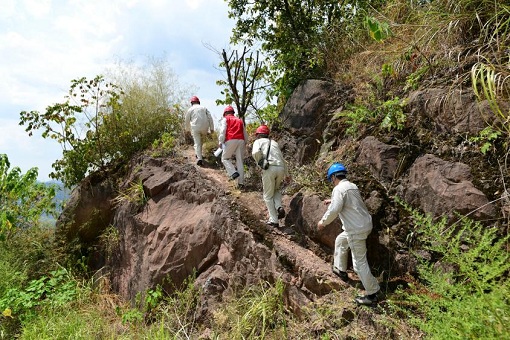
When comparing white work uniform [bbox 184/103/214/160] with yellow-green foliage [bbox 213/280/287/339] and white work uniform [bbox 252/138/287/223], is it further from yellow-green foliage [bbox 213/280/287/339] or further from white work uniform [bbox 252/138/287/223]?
yellow-green foliage [bbox 213/280/287/339]

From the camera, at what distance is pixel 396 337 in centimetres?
487

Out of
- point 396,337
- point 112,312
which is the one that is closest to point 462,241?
point 396,337

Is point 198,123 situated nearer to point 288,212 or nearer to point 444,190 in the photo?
point 288,212

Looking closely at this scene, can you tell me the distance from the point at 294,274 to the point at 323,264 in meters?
0.46

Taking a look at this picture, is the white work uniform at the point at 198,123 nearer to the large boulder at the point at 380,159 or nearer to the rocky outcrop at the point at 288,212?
the rocky outcrop at the point at 288,212

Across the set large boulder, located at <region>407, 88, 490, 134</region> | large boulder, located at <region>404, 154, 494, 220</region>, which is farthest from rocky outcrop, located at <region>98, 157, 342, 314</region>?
large boulder, located at <region>407, 88, 490, 134</region>

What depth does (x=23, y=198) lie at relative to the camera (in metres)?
10.2

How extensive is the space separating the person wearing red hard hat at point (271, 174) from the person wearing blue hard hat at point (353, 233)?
1.49 meters

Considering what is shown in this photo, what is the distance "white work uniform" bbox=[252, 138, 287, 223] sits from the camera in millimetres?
7008

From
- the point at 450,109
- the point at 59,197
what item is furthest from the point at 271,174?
the point at 59,197

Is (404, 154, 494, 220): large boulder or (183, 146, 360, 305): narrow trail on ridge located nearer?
(404, 154, 494, 220): large boulder

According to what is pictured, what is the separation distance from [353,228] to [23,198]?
854 centimetres

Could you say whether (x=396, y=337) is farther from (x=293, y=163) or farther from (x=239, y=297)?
(x=293, y=163)

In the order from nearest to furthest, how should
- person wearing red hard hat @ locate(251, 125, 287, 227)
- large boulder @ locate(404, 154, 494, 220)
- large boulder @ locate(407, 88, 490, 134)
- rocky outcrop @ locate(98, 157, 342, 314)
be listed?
large boulder @ locate(404, 154, 494, 220)
large boulder @ locate(407, 88, 490, 134)
rocky outcrop @ locate(98, 157, 342, 314)
person wearing red hard hat @ locate(251, 125, 287, 227)
